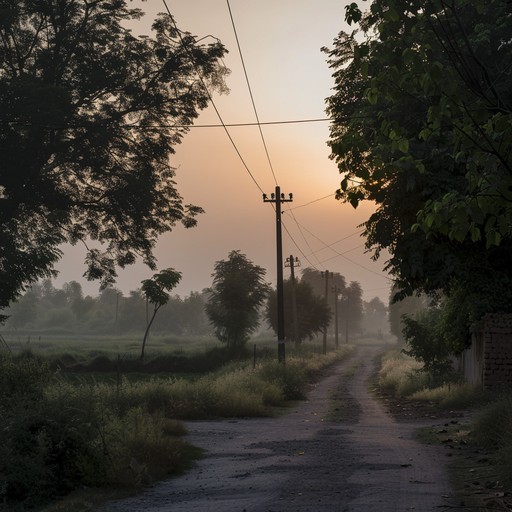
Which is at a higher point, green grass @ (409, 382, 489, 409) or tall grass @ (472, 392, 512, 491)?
tall grass @ (472, 392, 512, 491)

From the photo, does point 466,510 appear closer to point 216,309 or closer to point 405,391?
point 405,391

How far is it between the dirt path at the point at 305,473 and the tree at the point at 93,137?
16630 mm

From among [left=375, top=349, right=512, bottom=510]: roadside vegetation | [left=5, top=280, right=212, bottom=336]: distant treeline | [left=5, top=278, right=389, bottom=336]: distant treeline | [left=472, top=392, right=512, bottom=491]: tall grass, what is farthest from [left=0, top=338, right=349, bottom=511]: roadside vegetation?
[left=5, top=280, right=212, bottom=336]: distant treeline

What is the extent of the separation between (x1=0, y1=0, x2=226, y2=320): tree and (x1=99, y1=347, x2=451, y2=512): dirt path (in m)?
16.6

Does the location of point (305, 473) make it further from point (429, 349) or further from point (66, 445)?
point (429, 349)

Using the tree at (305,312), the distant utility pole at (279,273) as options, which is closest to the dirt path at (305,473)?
the distant utility pole at (279,273)

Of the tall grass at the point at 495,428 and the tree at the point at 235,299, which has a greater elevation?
the tree at the point at 235,299

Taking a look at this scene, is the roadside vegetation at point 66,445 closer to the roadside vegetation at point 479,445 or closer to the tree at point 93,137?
the roadside vegetation at point 479,445

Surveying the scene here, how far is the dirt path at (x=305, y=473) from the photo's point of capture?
9.59 m

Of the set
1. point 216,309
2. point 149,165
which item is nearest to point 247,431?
point 149,165

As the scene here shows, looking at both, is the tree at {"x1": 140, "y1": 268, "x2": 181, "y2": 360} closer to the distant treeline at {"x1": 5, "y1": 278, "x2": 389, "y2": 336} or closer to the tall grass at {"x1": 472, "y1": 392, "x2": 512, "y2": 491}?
the tall grass at {"x1": 472, "y1": 392, "x2": 512, "y2": 491}

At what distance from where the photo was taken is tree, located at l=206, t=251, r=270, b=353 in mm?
58219

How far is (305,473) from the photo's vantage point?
1182cm

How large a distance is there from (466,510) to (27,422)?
618cm
